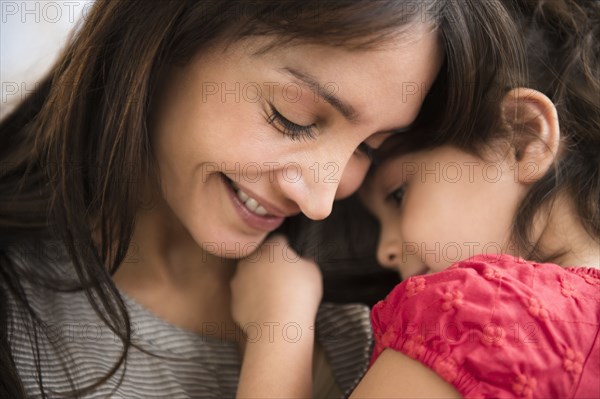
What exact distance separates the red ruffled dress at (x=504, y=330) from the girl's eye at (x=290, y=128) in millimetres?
279

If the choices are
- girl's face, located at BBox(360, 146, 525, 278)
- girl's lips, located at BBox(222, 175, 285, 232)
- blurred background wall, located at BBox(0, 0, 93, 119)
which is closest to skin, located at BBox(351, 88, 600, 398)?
girl's face, located at BBox(360, 146, 525, 278)

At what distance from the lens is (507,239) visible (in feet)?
3.67

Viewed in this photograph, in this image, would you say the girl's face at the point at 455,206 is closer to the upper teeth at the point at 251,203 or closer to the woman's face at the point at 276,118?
the woman's face at the point at 276,118

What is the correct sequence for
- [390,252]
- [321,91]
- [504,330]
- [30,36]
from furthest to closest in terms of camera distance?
[30,36] → [390,252] → [321,91] → [504,330]

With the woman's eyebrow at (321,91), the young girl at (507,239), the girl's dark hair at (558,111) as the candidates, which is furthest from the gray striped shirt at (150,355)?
the woman's eyebrow at (321,91)

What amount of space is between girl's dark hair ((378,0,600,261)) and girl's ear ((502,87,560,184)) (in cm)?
2

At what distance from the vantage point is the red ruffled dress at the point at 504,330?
0.81 metres

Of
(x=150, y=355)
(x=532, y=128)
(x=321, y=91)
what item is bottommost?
(x=150, y=355)

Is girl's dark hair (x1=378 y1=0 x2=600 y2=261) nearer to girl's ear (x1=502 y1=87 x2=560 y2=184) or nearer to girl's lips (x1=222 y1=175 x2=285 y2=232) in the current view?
girl's ear (x1=502 y1=87 x2=560 y2=184)

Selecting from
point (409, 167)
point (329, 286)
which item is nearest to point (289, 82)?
point (409, 167)

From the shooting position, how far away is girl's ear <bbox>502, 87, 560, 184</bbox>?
1109mm

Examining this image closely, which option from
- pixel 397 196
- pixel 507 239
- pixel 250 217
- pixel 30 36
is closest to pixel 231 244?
pixel 250 217

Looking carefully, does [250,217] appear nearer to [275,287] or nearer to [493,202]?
[275,287]

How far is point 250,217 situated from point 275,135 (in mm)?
181
